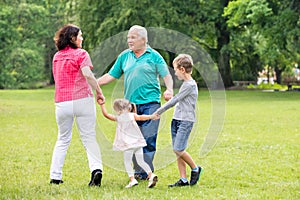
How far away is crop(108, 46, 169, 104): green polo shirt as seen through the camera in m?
7.36

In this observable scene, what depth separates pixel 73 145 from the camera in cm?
1182

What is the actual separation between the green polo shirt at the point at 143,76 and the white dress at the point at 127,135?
1.15ft

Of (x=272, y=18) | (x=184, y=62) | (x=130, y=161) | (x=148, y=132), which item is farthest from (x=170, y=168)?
(x=272, y=18)

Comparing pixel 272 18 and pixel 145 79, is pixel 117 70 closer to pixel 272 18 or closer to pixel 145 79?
pixel 145 79

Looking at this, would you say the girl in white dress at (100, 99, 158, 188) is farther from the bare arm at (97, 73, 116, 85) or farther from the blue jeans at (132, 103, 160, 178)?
the bare arm at (97, 73, 116, 85)

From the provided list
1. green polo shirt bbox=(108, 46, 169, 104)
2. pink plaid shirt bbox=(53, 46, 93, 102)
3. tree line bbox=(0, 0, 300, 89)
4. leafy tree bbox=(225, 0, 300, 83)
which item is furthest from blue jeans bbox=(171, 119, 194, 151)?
leafy tree bbox=(225, 0, 300, 83)

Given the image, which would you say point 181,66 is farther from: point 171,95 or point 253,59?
point 253,59

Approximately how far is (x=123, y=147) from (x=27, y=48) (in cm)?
5235

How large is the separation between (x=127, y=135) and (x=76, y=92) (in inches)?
30.3

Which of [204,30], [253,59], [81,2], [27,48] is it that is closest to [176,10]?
[204,30]

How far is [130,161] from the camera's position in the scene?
719 centimetres

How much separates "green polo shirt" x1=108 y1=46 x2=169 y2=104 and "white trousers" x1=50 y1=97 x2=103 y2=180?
1.62 feet

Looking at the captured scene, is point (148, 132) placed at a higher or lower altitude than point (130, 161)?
higher

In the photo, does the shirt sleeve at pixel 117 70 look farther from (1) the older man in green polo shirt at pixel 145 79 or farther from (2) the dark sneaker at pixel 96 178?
(2) the dark sneaker at pixel 96 178
